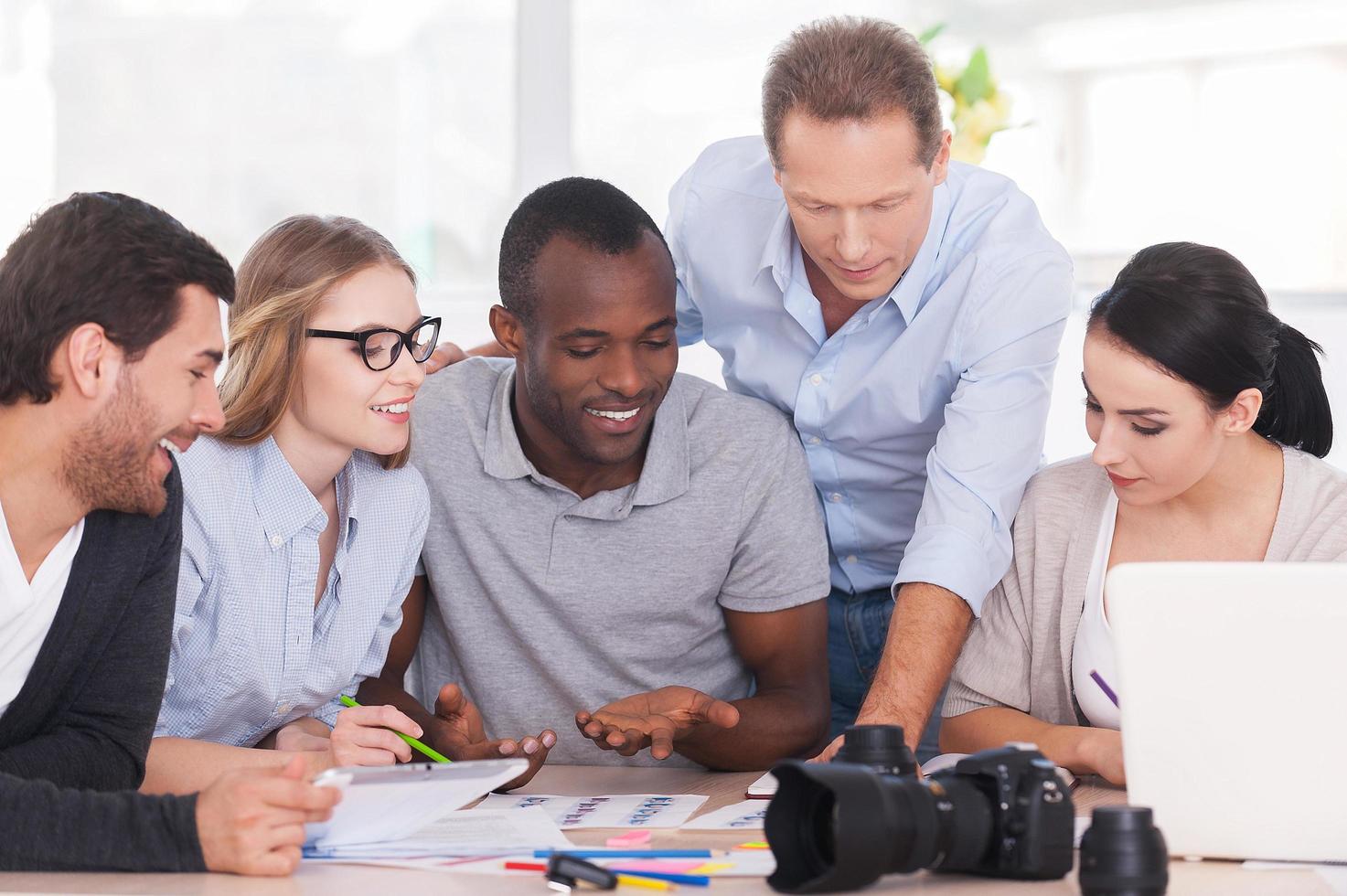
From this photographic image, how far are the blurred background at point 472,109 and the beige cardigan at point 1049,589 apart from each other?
182cm

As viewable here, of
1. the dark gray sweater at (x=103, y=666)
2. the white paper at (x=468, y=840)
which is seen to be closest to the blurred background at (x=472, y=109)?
the dark gray sweater at (x=103, y=666)

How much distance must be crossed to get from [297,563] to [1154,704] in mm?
1224

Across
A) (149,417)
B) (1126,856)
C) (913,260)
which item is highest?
(913,260)

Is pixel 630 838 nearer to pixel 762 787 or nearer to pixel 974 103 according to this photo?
pixel 762 787

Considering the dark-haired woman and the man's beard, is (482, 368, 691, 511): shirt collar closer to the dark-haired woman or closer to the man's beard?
the dark-haired woman

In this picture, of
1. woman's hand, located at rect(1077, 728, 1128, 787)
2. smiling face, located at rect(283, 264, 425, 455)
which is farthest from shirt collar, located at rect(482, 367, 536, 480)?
woman's hand, located at rect(1077, 728, 1128, 787)

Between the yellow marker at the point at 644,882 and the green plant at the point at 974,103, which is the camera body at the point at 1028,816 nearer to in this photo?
the yellow marker at the point at 644,882

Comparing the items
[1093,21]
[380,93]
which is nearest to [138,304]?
[380,93]

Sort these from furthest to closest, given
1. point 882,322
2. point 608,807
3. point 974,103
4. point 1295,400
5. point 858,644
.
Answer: point 974,103 < point 858,644 < point 882,322 < point 1295,400 < point 608,807

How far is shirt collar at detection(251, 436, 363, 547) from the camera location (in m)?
2.06

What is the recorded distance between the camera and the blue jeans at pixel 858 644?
257 centimetres

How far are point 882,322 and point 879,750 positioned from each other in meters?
1.14

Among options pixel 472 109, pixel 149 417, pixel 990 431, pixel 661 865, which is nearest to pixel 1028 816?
pixel 661 865

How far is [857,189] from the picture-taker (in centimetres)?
219
